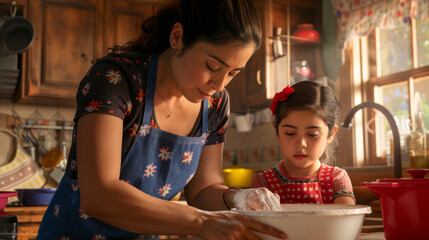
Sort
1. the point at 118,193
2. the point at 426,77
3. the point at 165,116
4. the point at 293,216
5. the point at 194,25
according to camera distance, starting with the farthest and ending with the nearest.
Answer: the point at 426,77, the point at 165,116, the point at 194,25, the point at 118,193, the point at 293,216

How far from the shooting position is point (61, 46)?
3.44 m

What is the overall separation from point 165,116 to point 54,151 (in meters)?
2.56

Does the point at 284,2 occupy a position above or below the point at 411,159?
above

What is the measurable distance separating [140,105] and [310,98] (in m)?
0.61

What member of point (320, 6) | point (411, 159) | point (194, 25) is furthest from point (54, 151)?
point (194, 25)

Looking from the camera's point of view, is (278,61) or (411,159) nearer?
(411,159)

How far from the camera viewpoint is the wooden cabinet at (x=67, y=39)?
10.9 ft

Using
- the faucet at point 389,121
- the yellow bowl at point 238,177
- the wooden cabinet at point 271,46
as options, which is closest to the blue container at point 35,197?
the yellow bowl at point 238,177

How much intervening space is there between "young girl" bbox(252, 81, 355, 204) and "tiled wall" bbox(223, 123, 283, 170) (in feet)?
6.62

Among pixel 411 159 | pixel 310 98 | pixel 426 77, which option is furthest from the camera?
pixel 426 77

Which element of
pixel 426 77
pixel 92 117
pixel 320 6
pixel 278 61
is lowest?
pixel 92 117

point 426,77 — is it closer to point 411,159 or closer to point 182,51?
point 411,159

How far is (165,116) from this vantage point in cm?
123

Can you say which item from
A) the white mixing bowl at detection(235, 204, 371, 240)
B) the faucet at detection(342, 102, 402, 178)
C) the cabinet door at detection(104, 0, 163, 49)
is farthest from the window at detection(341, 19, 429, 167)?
the white mixing bowl at detection(235, 204, 371, 240)
